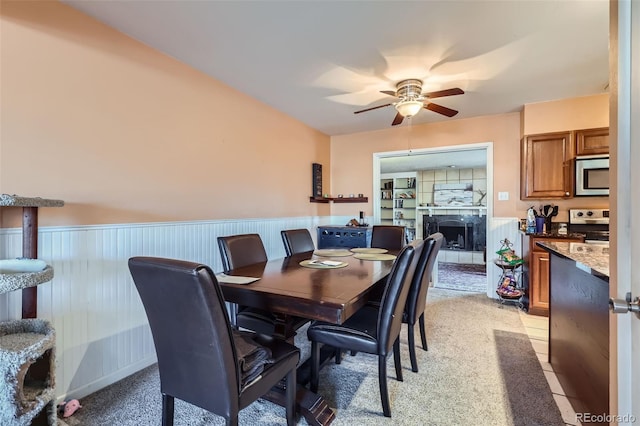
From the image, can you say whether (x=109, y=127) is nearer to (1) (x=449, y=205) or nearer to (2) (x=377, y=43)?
(2) (x=377, y=43)

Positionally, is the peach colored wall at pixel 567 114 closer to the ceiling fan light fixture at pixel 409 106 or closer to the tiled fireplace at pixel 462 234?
the ceiling fan light fixture at pixel 409 106

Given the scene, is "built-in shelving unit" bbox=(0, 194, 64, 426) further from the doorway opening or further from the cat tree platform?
the doorway opening

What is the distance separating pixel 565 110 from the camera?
3373 millimetres

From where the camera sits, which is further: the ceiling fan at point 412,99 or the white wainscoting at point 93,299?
the ceiling fan at point 412,99

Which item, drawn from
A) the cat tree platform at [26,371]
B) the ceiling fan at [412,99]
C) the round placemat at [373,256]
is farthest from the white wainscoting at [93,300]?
the ceiling fan at [412,99]


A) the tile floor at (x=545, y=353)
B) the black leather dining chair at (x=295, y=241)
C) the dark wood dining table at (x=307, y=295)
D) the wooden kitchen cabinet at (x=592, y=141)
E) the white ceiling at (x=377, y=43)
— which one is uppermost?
the white ceiling at (x=377, y=43)

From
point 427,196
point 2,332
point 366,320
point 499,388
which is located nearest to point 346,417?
point 366,320

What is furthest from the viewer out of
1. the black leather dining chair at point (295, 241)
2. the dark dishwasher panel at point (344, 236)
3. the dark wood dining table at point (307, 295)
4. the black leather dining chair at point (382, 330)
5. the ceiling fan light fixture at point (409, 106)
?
the dark dishwasher panel at point (344, 236)

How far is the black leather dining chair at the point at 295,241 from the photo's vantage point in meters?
3.00

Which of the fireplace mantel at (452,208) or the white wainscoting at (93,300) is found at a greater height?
the fireplace mantel at (452,208)

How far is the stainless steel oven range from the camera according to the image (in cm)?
323

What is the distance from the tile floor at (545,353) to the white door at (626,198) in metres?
1.11

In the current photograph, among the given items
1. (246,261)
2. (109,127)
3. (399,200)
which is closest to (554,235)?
(246,261)

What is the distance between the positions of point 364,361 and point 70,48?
2947 millimetres
